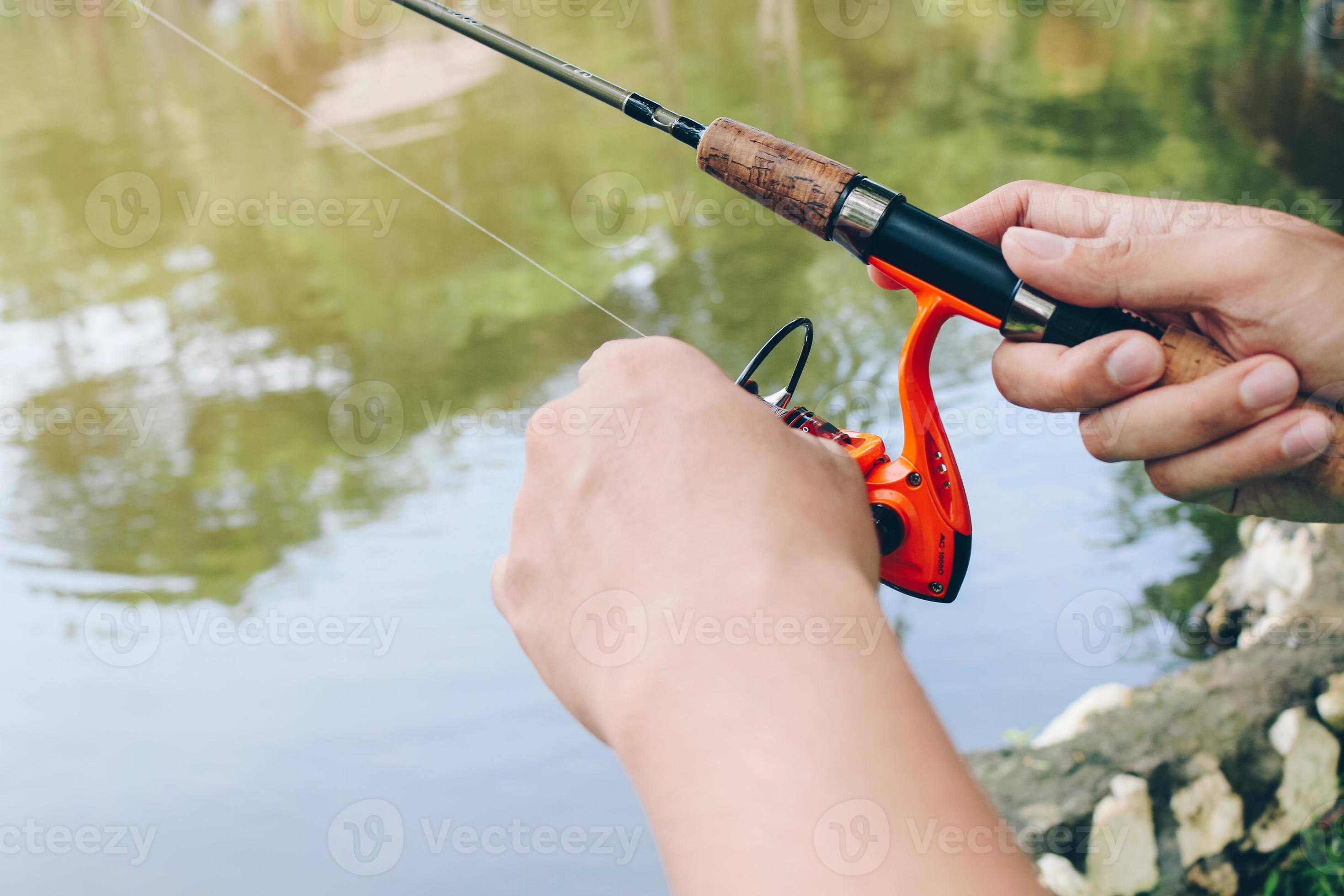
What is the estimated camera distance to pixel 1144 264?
101cm

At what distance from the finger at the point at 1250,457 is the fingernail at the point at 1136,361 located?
0.34 ft

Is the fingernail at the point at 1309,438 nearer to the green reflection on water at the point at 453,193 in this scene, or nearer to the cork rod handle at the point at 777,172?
the cork rod handle at the point at 777,172

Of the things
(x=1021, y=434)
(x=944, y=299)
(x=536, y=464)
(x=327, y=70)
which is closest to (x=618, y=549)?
(x=536, y=464)
